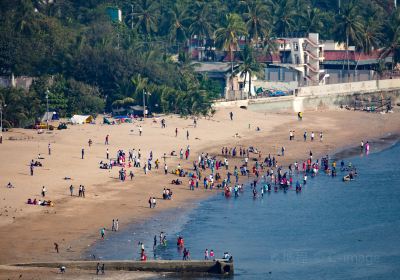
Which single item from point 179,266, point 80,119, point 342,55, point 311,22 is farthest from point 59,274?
point 311,22

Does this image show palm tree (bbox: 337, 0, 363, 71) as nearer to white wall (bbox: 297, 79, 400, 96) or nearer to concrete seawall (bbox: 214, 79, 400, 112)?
white wall (bbox: 297, 79, 400, 96)

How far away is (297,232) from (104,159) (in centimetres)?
2334

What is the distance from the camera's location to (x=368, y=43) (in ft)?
523

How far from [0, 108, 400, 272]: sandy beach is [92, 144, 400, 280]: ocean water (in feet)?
8.65

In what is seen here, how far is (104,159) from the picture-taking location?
9731 centimetres

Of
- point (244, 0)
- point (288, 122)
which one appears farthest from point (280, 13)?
point (288, 122)

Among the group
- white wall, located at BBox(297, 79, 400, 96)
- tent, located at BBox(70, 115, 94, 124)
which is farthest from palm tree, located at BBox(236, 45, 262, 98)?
tent, located at BBox(70, 115, 94, 124)

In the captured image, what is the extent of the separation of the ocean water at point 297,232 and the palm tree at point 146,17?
6944 centimetres

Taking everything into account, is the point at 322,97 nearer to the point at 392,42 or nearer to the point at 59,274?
the point at 392,42

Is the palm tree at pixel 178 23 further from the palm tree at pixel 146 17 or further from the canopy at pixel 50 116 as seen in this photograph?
the canopy at pixel 50 116

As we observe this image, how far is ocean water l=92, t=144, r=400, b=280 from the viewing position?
71.1 metres

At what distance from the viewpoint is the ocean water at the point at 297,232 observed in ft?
233

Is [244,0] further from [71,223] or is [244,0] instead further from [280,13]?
[71,223]

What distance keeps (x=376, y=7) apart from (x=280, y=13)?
91.2 feet
